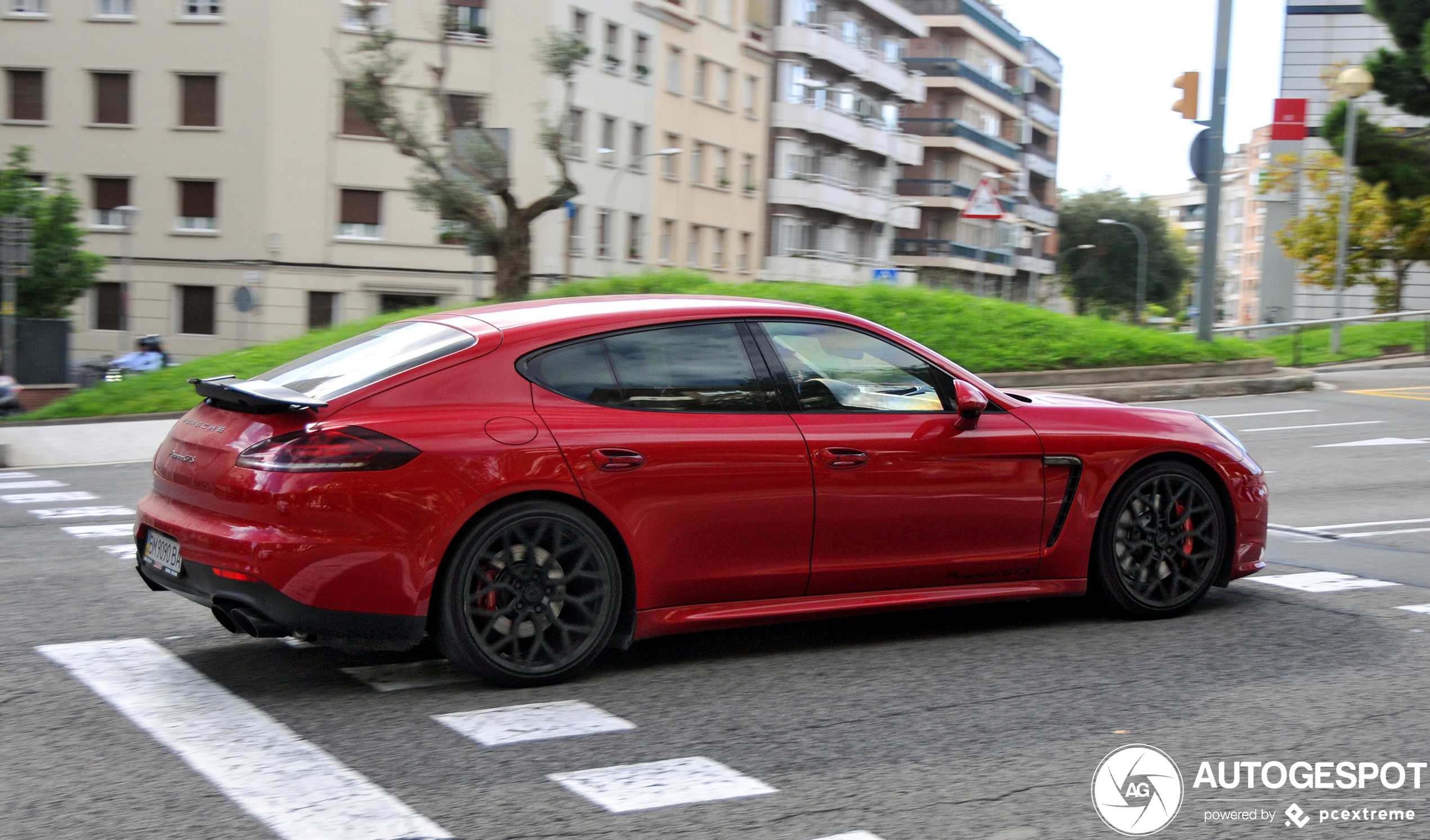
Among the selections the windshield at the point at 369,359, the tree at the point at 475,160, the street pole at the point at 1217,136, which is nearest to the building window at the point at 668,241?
the tree at the point at 475,160

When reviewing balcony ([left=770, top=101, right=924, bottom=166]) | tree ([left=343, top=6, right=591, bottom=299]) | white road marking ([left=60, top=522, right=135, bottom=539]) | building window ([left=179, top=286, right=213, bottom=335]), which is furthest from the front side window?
balcony ([left=770, top=101, right=924, bottom=166])

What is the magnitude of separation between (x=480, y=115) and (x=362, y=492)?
4191cm

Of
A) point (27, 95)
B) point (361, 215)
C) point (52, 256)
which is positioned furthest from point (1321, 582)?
point (27, 95)

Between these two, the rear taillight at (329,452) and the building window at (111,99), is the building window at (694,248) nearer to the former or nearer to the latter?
the building window at (111,99)

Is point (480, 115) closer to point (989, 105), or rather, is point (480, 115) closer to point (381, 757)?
point (381, 757)

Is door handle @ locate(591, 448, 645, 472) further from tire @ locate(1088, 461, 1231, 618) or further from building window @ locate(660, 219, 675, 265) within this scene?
building window @ locate(660, 219, 675, 265)

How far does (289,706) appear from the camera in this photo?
5020mm

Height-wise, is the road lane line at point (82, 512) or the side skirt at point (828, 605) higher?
the side skirt at point (828, 605)

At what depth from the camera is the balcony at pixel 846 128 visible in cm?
6544

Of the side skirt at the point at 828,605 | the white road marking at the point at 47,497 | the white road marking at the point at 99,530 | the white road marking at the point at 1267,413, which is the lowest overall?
the white road marking at the point at 47,497

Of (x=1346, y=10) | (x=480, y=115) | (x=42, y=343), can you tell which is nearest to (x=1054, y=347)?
(x=42, y=343)

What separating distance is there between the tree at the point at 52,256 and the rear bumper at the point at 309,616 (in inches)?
1340

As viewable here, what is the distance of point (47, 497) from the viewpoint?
1173cm

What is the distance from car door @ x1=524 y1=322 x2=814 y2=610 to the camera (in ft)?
17.4
